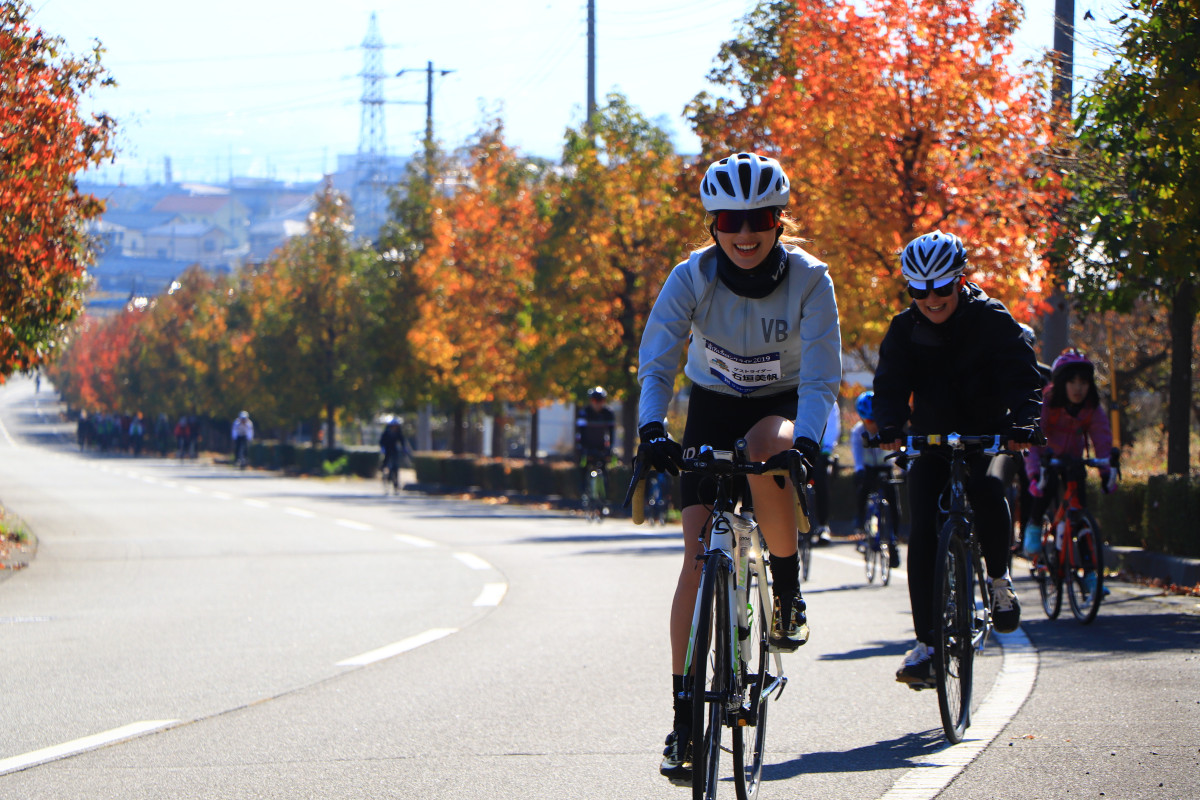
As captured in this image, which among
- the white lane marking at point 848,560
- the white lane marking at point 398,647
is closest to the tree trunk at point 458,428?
the white lane marking at point 848,560

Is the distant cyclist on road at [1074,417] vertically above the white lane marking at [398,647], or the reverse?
the distant cyclist on road at [1074,417]

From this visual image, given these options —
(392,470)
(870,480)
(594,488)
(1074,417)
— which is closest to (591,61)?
(392,470)

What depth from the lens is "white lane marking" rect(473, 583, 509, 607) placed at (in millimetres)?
11000

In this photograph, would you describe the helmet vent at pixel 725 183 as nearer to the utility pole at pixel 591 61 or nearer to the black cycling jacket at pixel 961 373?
the black cycling jacket at pixel 961 373

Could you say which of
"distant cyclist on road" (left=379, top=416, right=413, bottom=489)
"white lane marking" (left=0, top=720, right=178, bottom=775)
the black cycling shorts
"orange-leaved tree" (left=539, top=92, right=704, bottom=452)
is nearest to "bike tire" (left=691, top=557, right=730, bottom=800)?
the black cycling shorts

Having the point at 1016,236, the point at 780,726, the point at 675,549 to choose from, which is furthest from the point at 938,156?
the point at 780,726

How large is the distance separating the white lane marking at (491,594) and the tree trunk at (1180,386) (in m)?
5.85

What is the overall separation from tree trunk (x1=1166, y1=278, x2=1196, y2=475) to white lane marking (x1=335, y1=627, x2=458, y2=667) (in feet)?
22.7

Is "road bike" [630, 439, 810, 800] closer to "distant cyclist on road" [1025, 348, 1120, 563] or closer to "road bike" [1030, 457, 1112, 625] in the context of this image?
"road bike" [1030, 457, 1112, 625]

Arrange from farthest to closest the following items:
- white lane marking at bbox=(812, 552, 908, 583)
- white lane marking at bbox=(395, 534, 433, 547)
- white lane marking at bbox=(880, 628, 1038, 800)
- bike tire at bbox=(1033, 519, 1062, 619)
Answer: white lane marking at bbox=(395, 534, 433, 547), white lane marking at bbox=(812, 552, 908, 583), bike tire at bbox=(1033, 519, 1062, 619), white lane marking at bbox=(880, 628, 1038, 800)

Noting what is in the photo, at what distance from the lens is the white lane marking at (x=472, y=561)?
14156 mm

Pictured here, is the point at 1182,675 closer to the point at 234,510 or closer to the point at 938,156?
the point at 938,156

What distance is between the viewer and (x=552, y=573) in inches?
527

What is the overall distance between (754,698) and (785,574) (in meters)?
0.56
